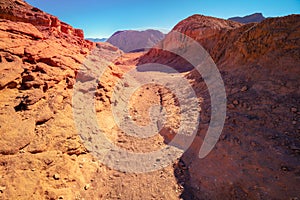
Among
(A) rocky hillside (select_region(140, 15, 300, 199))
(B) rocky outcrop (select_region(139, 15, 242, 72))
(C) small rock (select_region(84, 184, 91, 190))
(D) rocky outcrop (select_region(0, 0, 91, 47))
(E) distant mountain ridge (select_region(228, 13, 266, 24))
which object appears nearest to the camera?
(A) rocky hillside (select_region(140, 15, 300, 199))

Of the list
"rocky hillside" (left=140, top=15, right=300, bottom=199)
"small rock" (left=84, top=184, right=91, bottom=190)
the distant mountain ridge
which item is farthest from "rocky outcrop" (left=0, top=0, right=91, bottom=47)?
the distant mountain ridge

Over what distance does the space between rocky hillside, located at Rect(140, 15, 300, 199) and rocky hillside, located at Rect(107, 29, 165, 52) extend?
42.3 metres

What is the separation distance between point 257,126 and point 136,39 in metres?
50.1

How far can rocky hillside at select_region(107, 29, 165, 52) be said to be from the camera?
46.1 m

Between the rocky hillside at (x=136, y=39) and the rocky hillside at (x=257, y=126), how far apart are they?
42281 millimetres

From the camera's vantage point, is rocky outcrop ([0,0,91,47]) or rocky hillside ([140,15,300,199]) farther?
rocky outcrop ([0,0,91,47])

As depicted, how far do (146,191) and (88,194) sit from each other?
3.80ft

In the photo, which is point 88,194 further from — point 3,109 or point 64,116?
point 3,109

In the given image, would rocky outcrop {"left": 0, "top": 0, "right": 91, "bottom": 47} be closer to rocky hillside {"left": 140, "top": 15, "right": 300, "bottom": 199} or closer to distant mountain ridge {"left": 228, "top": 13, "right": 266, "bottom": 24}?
rocky hillside {"left": 140, "top": 15, "right": 300, "bottom": 199}

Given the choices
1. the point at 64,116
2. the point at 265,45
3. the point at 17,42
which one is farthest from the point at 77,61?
the point at 265,45

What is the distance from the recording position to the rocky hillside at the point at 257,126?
2.58 m

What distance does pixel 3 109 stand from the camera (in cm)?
320

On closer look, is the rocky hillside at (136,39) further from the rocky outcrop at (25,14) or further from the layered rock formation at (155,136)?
the layered rock formation at (155,136)

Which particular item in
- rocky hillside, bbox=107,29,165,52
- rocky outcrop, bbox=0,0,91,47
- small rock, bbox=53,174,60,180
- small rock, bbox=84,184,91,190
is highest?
rocky hillside, bbox=107,29,165,52
